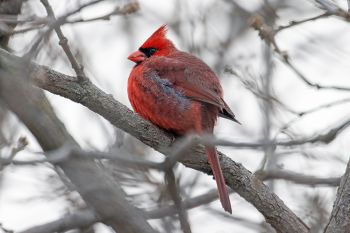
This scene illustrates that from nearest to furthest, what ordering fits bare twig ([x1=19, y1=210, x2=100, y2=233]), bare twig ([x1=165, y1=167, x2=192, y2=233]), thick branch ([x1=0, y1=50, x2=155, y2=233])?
bare twig ([x1=165, y1=167, x2=192, y2=233])
thick branch ([x1=0, y1=50, x2=155, y2=233])
bare twig ([x1=19, y1=210, x2=100, y2=233])

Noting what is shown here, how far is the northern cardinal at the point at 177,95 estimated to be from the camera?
4.59 m

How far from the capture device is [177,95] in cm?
474

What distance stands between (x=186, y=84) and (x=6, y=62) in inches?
61.2

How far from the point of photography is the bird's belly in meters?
4.57

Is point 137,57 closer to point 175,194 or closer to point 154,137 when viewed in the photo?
point 154,137

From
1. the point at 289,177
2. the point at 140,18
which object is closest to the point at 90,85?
the point at 289,177

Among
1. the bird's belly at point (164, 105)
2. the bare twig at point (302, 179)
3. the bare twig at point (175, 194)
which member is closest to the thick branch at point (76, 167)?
the bare twig at point (175, 194)

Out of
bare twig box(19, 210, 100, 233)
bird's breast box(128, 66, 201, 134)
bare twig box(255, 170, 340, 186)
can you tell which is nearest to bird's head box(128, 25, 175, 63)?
bird's breast box(128, 66, 201, 134)

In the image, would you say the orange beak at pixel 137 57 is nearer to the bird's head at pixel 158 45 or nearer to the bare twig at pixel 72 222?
the bird's head at pixel 158 45

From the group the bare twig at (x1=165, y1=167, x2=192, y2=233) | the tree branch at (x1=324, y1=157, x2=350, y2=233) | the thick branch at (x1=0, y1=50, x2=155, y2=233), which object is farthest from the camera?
the tree branch at (x1=324, y1=157, x2=350, y2=233)

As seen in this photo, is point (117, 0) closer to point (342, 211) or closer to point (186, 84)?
point (186, 84)

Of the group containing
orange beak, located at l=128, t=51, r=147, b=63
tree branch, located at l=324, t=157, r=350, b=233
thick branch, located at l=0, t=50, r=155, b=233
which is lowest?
thick branch, located at l=0, t=50, r=155, b=233

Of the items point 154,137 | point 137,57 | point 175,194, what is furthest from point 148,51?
point 175,194

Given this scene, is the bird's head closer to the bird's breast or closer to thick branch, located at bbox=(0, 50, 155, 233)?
the bird's breast
